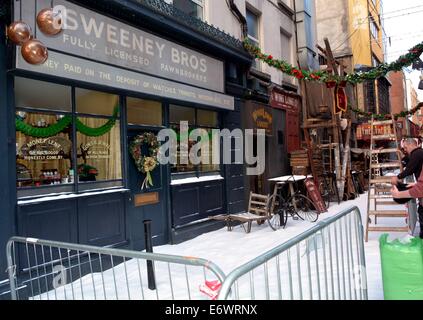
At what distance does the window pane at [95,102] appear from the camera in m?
6.50

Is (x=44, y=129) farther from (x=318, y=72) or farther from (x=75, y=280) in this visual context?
(x=318, y=72)

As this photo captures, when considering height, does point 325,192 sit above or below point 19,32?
below

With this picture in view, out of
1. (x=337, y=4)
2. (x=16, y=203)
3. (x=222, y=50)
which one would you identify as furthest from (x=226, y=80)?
(x=337, y=4)

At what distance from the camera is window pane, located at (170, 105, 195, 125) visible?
8.67 meters

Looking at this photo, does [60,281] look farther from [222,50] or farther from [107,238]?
[222,50]

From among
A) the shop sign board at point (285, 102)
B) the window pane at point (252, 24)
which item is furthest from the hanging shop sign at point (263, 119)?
the window pane at point (252, 24)

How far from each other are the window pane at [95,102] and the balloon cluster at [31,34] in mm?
1268

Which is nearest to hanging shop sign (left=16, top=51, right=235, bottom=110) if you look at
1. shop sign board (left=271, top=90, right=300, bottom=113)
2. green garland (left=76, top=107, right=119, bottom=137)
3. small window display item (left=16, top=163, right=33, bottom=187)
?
green garland (left=76, top=107, right=119, bottom=137)

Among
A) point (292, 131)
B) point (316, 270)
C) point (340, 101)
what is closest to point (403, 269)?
point (316, 270)

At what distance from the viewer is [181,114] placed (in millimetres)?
8930

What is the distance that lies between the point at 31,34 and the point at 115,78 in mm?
1708

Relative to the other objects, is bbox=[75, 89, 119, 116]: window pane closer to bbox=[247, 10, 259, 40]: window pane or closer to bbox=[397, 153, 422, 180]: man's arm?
bbox=[397, 153, 422, 180]: man's arm

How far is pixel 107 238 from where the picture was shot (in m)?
6.68

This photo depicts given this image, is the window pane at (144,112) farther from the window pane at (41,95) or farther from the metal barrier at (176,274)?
the metal barrier at (176,274)
